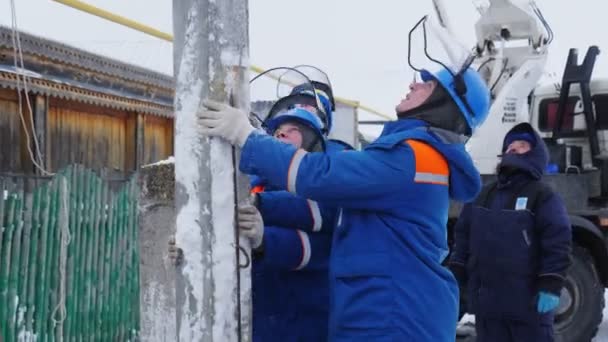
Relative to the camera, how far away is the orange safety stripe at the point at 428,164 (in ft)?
7.59

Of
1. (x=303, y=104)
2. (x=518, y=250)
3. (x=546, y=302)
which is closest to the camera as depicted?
(x=303, y=104)

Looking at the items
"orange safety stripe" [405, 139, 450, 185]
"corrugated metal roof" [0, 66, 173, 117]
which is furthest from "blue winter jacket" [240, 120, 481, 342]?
"corrugated metal roof" [0, 66, 173, 117]

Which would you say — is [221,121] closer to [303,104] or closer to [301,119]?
[301,119]

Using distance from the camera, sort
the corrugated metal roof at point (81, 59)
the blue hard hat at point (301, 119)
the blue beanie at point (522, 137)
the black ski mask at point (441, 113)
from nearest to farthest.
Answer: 1. the black ski mask at point (441, 113)
2. the blue hard hat at point (301, 119)
3. the blue beanie at point (522, 137)
4. the corrugated metal roof at point (81, 59)

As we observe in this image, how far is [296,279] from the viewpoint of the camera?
2.86 metres

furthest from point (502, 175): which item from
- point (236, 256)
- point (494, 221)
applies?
point (236, 256)

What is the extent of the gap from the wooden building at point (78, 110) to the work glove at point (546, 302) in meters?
3.63

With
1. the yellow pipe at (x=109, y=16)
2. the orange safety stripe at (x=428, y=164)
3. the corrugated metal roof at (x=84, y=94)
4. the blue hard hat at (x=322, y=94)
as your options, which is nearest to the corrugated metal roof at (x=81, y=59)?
the corrugated metal roof at (x=84, y=94)

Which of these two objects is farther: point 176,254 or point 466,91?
point 466,91

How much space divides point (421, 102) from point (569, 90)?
542 cm

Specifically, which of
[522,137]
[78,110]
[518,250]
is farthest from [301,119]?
[78,110]

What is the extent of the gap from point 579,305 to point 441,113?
4538 millimetres

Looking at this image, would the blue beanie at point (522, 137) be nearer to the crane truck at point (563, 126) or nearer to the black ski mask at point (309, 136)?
the crane truck at point (563, 126)

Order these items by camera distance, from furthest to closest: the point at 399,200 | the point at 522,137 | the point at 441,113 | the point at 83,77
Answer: the point at 83,77 → the point at 522,137 → the point at 441,113 → the point at 399,200
